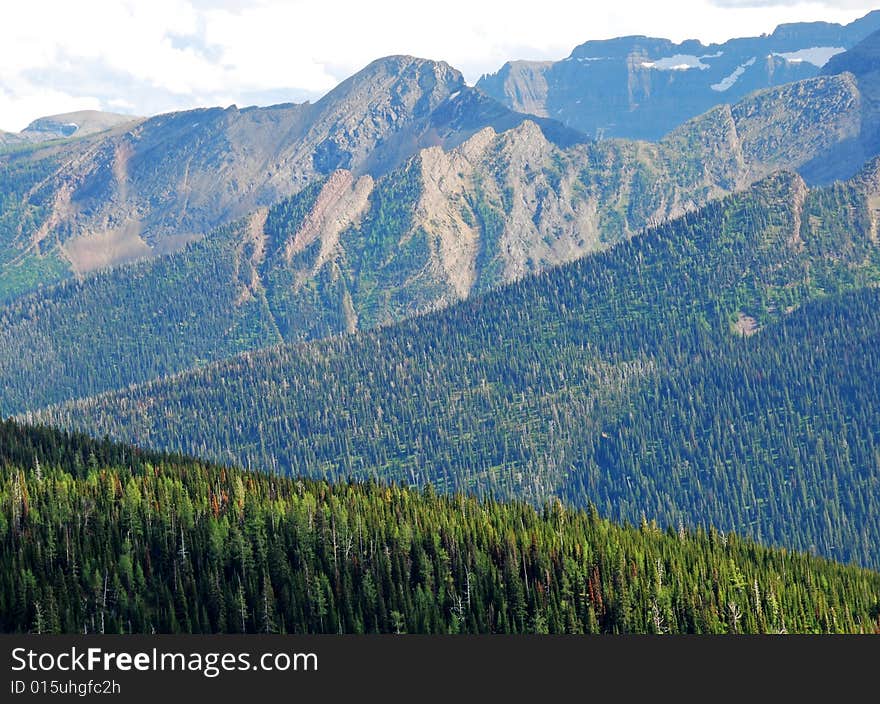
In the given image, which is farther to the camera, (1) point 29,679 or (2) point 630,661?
(2) point 630,661

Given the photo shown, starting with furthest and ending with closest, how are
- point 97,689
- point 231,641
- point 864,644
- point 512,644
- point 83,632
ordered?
point 83,632
point 864,644
point 512,644
point 231,641
point 97,689

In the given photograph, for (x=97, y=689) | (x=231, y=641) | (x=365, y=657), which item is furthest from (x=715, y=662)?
(x=97, y=689)

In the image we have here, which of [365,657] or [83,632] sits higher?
[83,632]

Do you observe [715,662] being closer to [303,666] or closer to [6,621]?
[303,666]

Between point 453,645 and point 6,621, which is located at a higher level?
point 6,621

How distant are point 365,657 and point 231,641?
13117mm

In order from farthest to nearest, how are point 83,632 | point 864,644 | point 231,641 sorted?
1. point 83,632
2. point 864,644
3. point 231,641

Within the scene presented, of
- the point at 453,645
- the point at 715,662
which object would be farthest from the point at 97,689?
the point at 715,662

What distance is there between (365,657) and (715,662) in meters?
38.1

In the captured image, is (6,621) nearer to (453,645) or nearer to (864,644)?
(453,645)

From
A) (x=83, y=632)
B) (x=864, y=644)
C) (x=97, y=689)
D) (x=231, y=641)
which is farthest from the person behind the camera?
(x=83, y=632)

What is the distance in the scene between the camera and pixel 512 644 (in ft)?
490

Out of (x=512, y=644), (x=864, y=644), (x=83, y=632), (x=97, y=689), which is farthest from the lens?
(x=83, y=632)

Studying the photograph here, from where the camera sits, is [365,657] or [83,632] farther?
[83,632]
